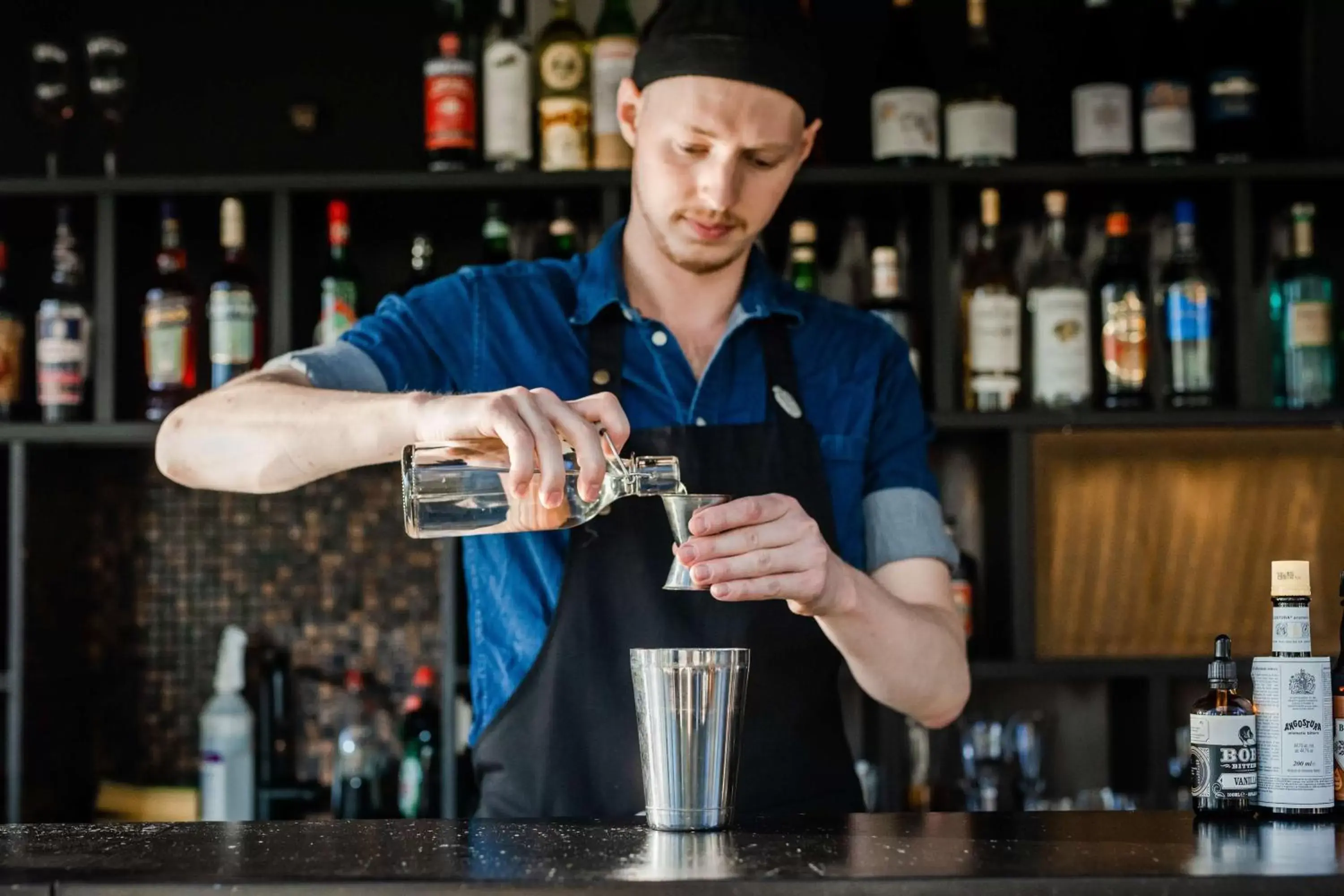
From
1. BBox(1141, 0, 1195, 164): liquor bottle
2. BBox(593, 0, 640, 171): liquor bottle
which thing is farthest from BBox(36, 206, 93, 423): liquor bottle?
BBox(1141, 0, 1195, 164): liquor bottle

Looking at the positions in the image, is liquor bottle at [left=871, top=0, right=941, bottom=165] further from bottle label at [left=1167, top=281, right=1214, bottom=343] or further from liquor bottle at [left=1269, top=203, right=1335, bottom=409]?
liquor bottle at [left=1269, top=203, right=1335, bottom=409]

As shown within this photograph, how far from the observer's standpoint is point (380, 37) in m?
2.78

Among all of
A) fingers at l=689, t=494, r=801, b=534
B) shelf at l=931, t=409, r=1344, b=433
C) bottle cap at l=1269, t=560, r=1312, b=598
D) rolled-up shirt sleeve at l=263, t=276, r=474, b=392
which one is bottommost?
bottle cap at l=1269, t=560, r=1312, b=598

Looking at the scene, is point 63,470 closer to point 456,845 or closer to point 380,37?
point 380,37

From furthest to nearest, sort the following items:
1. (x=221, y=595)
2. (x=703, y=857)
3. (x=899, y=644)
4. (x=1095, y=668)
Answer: (x=221, y=595), (x=1095, y=668), (x=899, y=644), (x=703, y=857)

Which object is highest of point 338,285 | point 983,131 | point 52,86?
point 52,86

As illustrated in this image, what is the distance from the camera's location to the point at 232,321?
2531 mm

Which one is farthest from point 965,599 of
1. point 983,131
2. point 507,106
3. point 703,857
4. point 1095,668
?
point 703,857

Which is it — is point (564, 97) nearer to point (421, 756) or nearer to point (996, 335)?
point (996, 335)

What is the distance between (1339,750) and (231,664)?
182 centimetres

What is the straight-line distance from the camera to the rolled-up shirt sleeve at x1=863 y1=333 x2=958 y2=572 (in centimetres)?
181

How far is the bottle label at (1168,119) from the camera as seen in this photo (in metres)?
2.52

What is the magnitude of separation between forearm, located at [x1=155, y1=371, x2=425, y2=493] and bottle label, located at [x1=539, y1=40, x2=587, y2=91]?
1118 mm

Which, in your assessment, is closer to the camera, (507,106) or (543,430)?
(543,430)
